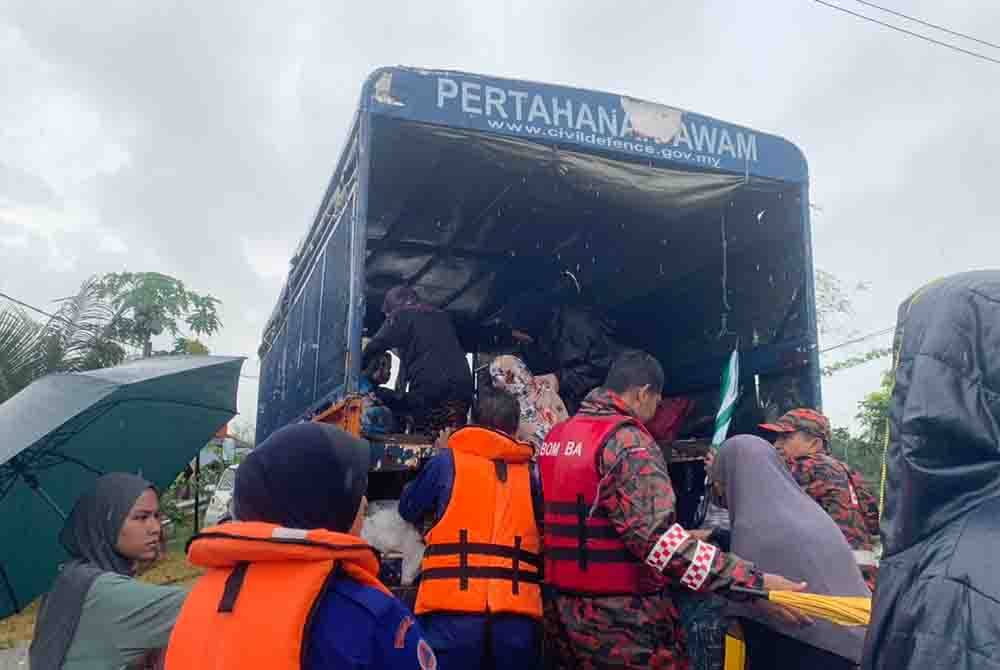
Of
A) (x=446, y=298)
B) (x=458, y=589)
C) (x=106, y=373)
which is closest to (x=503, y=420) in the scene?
(x=458, y=589)

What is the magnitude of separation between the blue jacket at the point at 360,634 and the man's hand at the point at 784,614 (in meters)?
1.42

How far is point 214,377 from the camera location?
3209 mm

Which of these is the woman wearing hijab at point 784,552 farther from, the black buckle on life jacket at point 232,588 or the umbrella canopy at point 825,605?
the black buckle on life jacket at point 232,588

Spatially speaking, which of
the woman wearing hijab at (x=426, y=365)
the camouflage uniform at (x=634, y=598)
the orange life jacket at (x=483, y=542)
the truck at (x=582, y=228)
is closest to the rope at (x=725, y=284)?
the truck at (x=582, y=228)

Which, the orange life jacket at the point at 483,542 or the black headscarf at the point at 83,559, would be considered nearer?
the black headscarf at the point at 83,559

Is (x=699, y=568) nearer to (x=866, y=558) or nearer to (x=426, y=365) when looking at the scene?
(x=866, y=558)

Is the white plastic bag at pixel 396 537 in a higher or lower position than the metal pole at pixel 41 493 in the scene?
lower

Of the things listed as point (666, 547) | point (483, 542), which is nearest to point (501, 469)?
point (483, 542)

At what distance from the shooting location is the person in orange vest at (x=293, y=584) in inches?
51.6

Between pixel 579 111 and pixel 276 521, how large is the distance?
286 cm

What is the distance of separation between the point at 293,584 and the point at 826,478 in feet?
8.52

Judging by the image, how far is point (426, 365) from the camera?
437 centimetres

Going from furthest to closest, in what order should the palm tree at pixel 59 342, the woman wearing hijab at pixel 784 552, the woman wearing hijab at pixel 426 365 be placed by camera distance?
1. the palm tree at pixel 59 342
2. the woman wearing hijab at pixel 426 365
3. the woman wearing hijab at pixel 784 552

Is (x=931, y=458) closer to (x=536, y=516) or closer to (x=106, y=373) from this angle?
(x=536, y=516)
